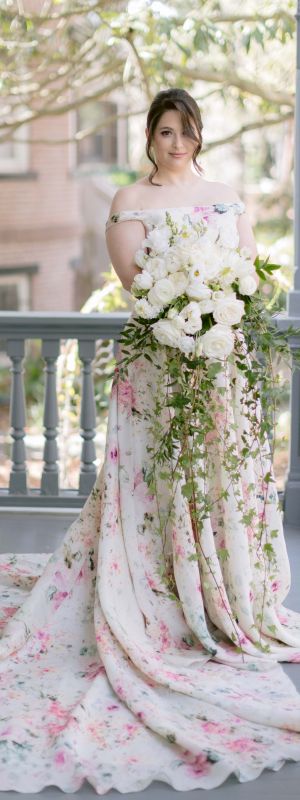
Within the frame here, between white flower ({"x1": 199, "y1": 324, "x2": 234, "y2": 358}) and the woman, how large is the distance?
0.76ft

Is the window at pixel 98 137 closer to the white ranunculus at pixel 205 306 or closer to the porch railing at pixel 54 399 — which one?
the porch railing at pixel 54 399

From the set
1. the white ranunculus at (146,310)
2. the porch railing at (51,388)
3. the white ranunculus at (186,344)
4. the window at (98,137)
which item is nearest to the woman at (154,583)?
the white ranunculus at (146,310)

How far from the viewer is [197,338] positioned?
3.12m

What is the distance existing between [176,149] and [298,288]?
5.44 ft

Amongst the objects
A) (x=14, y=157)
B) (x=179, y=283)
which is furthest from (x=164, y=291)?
(x=14, y=157)

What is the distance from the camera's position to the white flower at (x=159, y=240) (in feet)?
10.5

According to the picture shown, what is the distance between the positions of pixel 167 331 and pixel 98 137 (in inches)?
449

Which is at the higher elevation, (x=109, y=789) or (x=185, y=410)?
(x=185, y=410)

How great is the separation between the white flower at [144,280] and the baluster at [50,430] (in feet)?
6.31

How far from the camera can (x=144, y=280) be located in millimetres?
3133

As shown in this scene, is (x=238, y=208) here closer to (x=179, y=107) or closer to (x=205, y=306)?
(x=179, y=107)

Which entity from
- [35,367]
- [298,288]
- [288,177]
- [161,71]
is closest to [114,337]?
[298,288]

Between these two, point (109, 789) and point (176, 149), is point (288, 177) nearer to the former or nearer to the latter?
point (176, 149)

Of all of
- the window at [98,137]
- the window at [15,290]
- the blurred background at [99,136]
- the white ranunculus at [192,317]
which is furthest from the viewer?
the window at [98,137]
